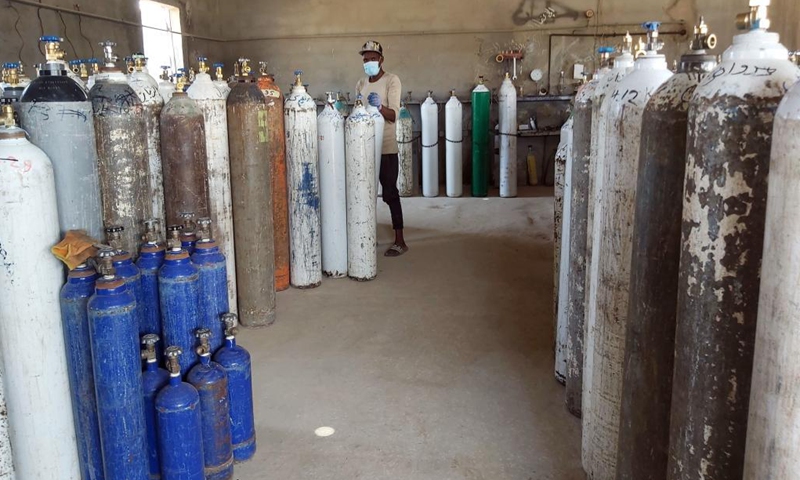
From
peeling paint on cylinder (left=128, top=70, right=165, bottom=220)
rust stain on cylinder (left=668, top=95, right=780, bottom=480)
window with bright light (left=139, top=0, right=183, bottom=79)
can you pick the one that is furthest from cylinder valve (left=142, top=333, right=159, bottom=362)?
window with bright light (left=139, top=0, right=183, bottom=79)

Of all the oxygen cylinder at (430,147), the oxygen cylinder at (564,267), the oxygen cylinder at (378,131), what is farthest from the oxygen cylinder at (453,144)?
the oxygen cylinder at (564,267)

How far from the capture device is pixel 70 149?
71.2 inches

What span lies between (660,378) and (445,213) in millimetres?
5240

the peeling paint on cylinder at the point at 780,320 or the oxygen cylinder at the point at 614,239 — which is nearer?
the peeling paint on cylinder at the point at 780,320

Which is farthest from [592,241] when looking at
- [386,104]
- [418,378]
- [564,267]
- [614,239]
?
[386,104]

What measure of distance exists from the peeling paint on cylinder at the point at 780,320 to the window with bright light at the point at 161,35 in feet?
23.8

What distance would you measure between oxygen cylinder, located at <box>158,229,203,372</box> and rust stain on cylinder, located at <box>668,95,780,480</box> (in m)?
1.39

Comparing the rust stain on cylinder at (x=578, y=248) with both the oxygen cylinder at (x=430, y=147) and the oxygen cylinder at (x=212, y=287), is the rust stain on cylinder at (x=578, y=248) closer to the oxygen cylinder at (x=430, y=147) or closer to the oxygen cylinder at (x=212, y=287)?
the oxygen cylinder at (x=212, y=287)

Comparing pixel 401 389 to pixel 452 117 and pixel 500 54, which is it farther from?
pixel 500 54

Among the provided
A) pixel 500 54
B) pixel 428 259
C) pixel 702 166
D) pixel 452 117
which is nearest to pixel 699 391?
pixel 702 166

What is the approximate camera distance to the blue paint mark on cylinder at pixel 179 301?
6.39 feet

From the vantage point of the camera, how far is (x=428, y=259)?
4.75 meters

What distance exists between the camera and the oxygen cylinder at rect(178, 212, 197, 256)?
87.4 inches

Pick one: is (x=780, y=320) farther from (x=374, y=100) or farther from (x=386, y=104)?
(x=386, y=104)
